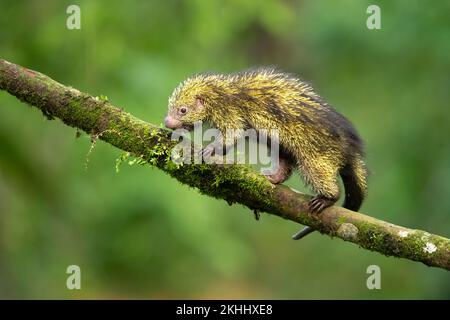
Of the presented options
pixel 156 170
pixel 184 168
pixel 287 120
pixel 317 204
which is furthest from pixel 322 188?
pixel 156 170

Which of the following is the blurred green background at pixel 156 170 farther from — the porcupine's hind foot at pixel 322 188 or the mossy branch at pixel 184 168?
the porcupine's hind foot at pixel 322 188

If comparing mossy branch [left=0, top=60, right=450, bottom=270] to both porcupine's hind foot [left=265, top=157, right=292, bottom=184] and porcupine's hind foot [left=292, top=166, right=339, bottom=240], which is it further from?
porcupine's hind foot [left=265, top=157, right=292, bottom=184]

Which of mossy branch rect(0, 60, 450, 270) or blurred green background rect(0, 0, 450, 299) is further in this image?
blurred green background rect(0, 0, 450, 299)

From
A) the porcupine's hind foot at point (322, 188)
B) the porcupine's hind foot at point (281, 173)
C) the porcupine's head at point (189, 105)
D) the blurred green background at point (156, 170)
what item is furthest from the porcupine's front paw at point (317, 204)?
the blurred green background at point (156, 170)

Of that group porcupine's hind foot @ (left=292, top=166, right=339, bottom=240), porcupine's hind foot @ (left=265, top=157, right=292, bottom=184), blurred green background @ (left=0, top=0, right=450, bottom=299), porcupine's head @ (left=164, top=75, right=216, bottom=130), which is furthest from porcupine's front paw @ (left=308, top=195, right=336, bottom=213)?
blurred green background @ (left=0, top=0, right=450, bottom=299)

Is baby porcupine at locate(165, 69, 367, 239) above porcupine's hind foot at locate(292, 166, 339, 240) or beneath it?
above
